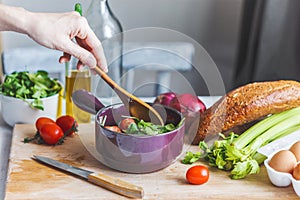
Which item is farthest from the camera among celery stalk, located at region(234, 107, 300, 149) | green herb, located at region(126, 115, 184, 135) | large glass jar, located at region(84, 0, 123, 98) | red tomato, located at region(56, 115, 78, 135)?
large glass jar, located at region(84, 0, 123, 98)

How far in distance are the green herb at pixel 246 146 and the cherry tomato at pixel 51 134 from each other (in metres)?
0.36

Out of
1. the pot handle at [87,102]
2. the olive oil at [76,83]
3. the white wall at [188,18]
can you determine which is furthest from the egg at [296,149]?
the white wall at [188,18]

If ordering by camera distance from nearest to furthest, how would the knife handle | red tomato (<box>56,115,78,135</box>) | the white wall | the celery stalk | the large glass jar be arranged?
the knife handle < the celery stalk < red tomato (<box>56,115,78,135</box>) < the large glass jar < the white wall

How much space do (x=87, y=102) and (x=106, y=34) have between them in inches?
10.3

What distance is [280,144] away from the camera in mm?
1430

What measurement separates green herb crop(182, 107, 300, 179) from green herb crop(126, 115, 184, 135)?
98mm

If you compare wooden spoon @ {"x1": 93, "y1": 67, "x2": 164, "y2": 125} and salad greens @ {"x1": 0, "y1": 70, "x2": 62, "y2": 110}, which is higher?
wooden spoon @ {"x1": 93, "y1": 67, "x2": 164, "y2": 125}

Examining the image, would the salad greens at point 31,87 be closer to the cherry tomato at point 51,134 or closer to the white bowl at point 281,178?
the cherry tomato at point 51,134

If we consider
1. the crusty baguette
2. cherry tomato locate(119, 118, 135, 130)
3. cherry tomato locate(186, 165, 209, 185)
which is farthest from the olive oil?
cherry tomato locate(186, 165, 209, 185)

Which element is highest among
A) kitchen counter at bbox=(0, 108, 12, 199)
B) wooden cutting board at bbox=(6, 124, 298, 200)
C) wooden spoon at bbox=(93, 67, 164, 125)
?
wooden spoon at bbox=(93, 67, 164, 125)

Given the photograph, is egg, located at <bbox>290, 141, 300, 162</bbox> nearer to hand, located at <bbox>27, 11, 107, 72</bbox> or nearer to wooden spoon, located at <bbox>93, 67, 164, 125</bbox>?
wooden spoon, located at <bbox>93, 67, 164, 125</bbox>

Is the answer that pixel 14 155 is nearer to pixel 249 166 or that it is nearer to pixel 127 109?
pixel 127 109

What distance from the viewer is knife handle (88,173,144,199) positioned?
4.03 ft

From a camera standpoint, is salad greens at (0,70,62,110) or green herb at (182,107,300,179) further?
salad greens at (0,70,62,110)
